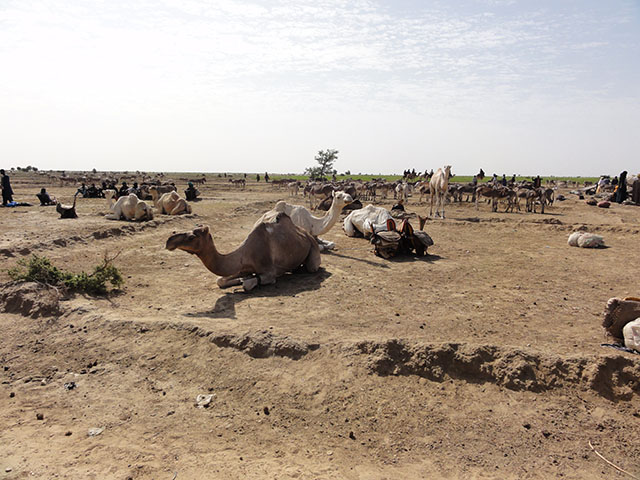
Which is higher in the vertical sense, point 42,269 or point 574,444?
point 42,269

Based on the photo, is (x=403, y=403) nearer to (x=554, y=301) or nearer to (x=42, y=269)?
(x=554, y=301)

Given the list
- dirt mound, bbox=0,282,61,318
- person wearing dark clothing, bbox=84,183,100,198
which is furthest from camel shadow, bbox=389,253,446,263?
person wearing dark clothing, bbox=84,183,100,198

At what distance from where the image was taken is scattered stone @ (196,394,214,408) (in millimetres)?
4586

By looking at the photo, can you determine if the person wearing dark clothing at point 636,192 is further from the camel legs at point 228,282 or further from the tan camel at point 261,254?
Result: the camel legs at point 228,282

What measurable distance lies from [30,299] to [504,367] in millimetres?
7795

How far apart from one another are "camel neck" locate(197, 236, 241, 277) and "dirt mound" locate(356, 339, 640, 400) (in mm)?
3458

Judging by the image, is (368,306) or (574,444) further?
(368,306)

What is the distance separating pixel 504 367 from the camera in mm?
4871

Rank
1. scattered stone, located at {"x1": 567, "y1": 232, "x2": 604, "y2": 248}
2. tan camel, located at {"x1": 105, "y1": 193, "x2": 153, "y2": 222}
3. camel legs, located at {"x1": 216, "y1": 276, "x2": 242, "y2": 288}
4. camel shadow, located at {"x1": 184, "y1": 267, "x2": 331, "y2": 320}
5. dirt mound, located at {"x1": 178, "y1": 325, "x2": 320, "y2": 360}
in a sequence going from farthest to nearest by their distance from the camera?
tan camel, located at {"x1": 105, "y1": 193, "x2": 153, "y2": 222} → scattered stone, located at {"x1": 567, "y1": 232, "x2": 604, "y2": 248} → camel legs, located at {"x1": 216, "y1": 276, "x2": 242, "y2": 288} → camel shadow, located at {"x1": 184, "y1": 267, "x2": 331, "y2": 320} → dirt mound, located at {"x1": 178, "y1": 325, "x2": 320, "y2": 360}

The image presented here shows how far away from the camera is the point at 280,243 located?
27.3 feet

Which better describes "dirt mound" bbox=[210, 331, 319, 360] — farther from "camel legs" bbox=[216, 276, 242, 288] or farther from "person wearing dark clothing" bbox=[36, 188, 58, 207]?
"person wearing dark clothing" bbox=[36, 188, 58, 207]

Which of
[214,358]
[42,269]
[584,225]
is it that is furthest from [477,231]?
[42,269]

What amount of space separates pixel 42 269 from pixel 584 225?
19.2 meters

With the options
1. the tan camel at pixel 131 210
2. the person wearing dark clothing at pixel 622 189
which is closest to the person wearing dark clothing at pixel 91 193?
the tan camel at pixel 131 210
